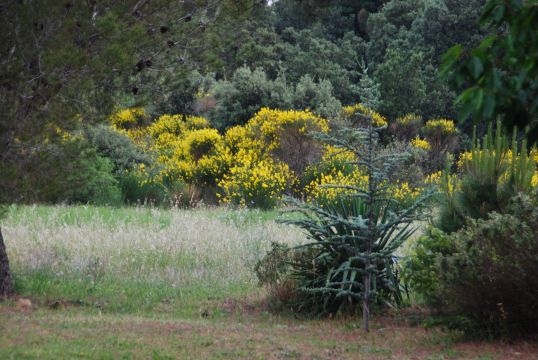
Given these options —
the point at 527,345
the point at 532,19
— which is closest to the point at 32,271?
the point at 527,345

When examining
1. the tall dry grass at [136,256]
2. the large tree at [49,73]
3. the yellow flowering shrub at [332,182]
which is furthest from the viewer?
the yellow flowering shrub at [332,182]

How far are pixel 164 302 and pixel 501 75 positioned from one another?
244 inches

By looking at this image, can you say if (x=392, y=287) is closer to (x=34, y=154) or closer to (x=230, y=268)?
(x=230, y=268)

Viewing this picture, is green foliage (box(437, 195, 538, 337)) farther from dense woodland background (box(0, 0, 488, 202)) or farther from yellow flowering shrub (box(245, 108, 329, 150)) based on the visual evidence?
yellow flowering shrub (box(245, 108, 329, 150))

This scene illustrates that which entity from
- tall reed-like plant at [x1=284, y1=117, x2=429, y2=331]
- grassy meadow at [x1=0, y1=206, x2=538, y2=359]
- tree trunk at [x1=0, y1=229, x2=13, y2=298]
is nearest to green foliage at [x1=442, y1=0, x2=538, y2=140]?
grassy meadow at [x1=0, y1=206, x2=538, y2=359]

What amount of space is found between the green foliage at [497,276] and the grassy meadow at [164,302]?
0.22 m

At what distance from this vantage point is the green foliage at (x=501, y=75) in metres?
3.14

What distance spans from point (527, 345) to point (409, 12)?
114 feet

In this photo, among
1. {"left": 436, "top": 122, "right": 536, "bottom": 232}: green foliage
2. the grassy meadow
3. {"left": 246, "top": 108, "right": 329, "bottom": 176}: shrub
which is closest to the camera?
the grassy meadow

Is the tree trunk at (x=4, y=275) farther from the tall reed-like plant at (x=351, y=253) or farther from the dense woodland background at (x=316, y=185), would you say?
the tall reed-like plant at (x=351, y=253)

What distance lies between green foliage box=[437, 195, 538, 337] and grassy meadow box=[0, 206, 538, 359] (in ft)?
0.72

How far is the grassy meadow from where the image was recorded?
20.4ft

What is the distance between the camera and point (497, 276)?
6309 mm

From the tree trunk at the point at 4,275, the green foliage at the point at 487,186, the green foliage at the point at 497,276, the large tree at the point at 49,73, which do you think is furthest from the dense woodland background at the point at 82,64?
the green foliage at the point at 497,276
